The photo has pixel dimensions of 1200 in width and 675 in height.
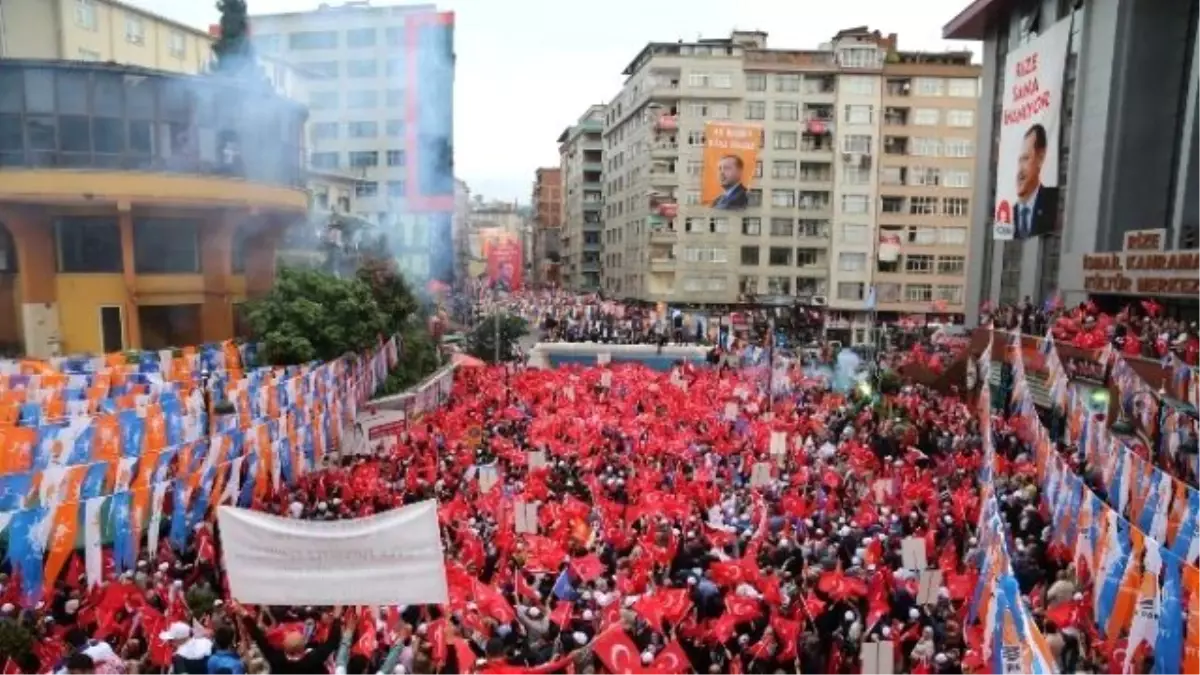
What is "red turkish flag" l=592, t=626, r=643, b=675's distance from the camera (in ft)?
24.6

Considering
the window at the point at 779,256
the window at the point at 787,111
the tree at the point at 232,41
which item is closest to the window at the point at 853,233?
the window at the point at 779,256

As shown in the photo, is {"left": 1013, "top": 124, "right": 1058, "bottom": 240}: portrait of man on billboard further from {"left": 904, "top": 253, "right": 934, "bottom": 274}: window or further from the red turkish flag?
{"left": 904, "top": 253, "right": 934, "bottom": 274}: window

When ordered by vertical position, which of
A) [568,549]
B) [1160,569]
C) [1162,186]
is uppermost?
[1162,186]

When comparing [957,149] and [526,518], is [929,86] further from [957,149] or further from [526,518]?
[526,518]

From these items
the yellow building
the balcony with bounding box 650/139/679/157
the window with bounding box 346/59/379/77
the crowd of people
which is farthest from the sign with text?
the window with bounding box 346/59/379/77

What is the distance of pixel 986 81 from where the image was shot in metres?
33.8

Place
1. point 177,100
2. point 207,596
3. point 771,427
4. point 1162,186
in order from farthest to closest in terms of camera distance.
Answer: point 1162,186 < point 177,100 < point 771,427 < point 207,596

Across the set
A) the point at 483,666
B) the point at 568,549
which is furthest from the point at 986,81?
the point at 483,666

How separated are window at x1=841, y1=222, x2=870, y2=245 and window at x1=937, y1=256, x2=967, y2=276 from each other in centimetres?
453

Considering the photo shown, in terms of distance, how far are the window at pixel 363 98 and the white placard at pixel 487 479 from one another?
1659 inches

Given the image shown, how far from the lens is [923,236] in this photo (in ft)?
176

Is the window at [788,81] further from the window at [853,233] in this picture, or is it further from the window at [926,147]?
the window at [853,233]

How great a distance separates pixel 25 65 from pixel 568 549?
19.3m

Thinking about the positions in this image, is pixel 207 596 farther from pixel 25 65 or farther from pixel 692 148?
pixel 692 148
